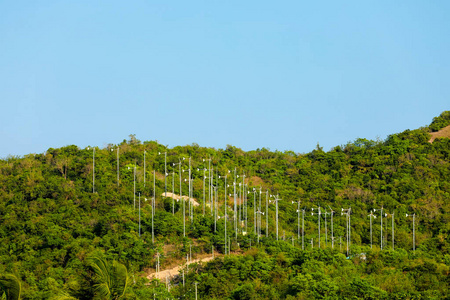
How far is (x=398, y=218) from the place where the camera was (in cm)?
7012

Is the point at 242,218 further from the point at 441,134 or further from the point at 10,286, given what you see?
the point at 10,286

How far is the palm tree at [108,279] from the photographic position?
2422 cm

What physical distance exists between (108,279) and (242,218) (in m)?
46.6

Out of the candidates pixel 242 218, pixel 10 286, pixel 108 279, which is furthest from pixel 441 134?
pixel 10 286

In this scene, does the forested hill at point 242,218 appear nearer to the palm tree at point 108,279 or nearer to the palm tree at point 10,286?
the palm tree at point 108,279

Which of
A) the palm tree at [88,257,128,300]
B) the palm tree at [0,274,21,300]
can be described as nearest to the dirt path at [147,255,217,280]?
the palm tree at [88,257,128,300]

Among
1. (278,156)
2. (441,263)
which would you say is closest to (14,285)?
(441,263)

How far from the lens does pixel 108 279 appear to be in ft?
80.3

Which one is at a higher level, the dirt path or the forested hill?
the forested hill

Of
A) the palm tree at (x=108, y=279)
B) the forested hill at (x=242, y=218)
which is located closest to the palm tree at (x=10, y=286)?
the palm tree at (x=108, y=279)

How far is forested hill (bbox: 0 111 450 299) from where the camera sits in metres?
49.2

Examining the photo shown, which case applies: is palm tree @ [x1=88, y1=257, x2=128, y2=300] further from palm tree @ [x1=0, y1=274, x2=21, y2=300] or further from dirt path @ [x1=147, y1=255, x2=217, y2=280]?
dirt path @ [x1=147, y1=255, x2=217, y2=280]

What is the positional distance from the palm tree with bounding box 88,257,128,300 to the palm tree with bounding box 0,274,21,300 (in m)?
2.64

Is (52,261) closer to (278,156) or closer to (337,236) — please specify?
(337,236)
